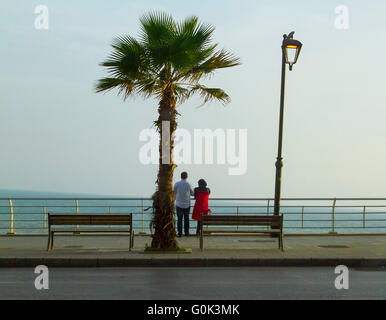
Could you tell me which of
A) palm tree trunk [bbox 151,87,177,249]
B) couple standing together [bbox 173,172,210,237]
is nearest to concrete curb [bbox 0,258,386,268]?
palm tree trunk [bbox 151,87,177,249]

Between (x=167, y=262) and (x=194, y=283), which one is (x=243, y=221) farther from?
(x=194, y=283)

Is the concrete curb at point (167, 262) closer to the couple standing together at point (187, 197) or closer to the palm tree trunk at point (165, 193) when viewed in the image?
the palm tree trunk at point (165, 193)

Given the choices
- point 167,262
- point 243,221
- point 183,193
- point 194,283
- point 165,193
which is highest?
point 165,193

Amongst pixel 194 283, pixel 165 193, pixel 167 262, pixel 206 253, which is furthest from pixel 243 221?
pixel 194 283

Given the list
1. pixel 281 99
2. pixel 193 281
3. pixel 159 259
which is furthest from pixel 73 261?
pixel 281 99

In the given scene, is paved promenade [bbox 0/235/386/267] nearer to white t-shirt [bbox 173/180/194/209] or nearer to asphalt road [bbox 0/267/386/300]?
asphalt road [bbox 0/267/386/300]

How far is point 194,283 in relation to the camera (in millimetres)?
10312

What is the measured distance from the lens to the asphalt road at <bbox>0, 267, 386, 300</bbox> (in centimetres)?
901

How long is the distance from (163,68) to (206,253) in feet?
14.4

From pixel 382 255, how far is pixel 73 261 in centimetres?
678

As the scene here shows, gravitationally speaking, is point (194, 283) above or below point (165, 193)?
below

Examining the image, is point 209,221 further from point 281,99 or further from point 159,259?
point 281,99

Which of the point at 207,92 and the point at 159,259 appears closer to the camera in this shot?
the point at 159,259

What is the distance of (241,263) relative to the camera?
42.5 ft
